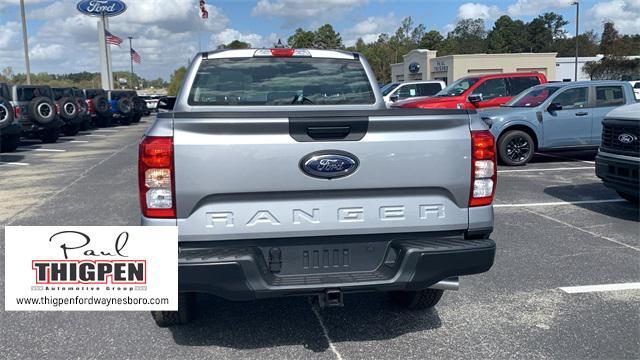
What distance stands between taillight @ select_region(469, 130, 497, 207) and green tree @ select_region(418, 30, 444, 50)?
105 meters

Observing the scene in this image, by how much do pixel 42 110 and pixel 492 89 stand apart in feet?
42.3

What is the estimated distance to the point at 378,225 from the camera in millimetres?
3158

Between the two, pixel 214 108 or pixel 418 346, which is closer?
pixel 418 346

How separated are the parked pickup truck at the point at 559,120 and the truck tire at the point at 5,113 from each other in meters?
11.3

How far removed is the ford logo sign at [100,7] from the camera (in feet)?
137

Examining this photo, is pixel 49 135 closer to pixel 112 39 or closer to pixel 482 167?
pixel 482 167

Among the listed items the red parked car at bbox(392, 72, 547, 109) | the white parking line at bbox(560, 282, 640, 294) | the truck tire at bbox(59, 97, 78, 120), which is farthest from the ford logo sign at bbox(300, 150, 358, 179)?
the truck tire at bbox(59, 97, 78, 120)

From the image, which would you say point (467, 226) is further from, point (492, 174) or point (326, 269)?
point (326, 269)

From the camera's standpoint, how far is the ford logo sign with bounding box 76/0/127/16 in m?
41.8

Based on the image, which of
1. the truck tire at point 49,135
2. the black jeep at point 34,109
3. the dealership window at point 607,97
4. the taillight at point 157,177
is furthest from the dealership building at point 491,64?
the taillight at point 157,177

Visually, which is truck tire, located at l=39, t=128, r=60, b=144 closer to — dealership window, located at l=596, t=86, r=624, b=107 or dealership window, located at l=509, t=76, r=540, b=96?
dealership window, located at l=509, t=76, r=540, b=96

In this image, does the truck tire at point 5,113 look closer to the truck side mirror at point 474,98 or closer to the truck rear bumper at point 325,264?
the truck side mirror at point 474,98

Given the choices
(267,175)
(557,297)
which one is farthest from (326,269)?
(557,297)

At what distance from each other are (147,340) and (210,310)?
1.98 ft
